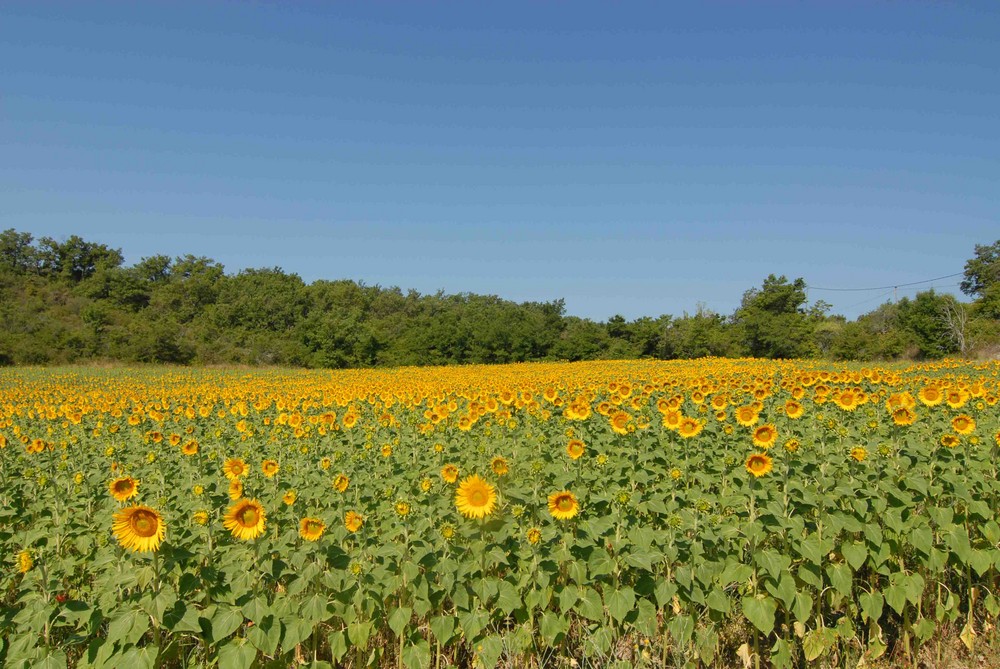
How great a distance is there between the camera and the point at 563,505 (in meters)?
3.27

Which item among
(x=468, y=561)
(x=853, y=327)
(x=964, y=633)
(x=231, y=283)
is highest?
(x=231, y=283)

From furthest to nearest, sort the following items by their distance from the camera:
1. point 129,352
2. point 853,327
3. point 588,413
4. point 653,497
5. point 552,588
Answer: point 853,327 → point 129,352 → point 588,413 → point 653,497 → point 552,588

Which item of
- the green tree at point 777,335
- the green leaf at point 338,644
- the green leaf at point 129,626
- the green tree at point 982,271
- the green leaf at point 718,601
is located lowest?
the green leaf at point 338,644

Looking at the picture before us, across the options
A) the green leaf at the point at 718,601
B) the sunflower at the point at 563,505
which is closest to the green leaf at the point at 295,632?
the sunflower at the point at 563,505

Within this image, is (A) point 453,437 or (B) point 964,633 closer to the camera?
(B) point 964,633

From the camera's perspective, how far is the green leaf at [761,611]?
312 cm

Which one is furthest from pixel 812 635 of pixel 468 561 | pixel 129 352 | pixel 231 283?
pixel 231 283

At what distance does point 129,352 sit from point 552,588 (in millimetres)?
38573

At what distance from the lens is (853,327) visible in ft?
125

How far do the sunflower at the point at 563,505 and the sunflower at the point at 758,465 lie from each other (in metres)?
1.08

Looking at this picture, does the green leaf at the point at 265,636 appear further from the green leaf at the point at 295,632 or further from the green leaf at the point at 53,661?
the green leaf at the point at 53,661

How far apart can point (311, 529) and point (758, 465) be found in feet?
8.38

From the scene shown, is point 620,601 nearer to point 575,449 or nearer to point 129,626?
point 575,449

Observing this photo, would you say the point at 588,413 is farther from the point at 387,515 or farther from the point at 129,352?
the point at 129,352
